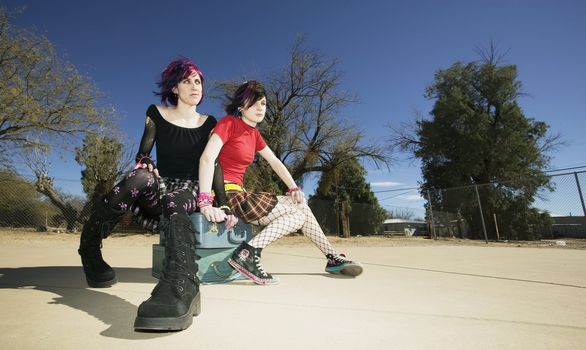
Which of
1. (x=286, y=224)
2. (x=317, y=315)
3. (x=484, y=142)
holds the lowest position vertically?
Result: (x=317, y=315)

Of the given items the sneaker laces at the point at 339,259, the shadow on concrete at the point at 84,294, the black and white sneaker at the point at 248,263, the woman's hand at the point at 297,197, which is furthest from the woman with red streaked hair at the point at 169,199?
the sneaker laces at the point at 339,259

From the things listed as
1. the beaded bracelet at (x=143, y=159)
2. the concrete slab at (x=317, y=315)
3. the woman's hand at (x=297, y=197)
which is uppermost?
the beaded bracelet at (x=143, y=159)

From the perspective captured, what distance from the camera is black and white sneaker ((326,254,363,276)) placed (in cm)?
215

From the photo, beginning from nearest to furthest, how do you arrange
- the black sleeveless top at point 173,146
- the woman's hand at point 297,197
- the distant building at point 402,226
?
the black sleeveless top at point 173,146, the woman's hand at point 297,197, the distant building at point 402,226

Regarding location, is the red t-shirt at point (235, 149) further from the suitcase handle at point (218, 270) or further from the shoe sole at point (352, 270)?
the shoe sole at point (352, 270)

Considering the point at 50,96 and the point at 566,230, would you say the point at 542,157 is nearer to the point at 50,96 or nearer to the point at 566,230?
the point at 566,230

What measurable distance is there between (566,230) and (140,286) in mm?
17000

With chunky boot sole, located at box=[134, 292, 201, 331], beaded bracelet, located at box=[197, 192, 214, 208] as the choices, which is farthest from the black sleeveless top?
chunky boot sole, located at box=[134, 292, 201, 331]

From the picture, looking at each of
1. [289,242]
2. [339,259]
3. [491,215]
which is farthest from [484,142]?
[339,259]

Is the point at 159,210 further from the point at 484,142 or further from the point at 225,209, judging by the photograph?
the point at 484,142

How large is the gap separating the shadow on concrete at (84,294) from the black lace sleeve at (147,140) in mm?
712

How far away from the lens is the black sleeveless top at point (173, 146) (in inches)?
71.1

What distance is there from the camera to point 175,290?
40.1 inches

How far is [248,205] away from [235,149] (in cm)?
41
